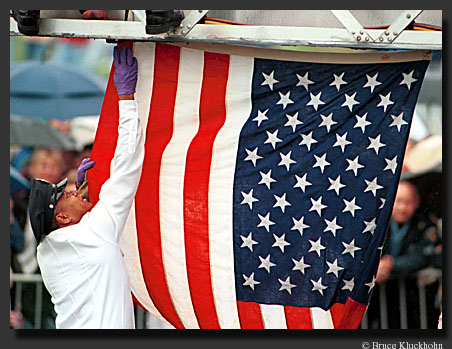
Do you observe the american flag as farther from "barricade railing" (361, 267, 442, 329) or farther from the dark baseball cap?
"barricade railing" (361, 267, 442, 329)

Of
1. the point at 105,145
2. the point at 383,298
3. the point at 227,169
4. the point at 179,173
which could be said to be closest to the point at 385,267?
the point at 383,298

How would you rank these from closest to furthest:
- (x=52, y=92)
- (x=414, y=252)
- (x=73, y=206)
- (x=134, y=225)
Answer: (x=73, y=206), (x=134, y=225), (x=414, y=252), (x=52, y=92)

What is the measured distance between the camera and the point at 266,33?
13.8 feet

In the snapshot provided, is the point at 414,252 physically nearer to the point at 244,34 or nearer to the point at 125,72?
the point at 244,34

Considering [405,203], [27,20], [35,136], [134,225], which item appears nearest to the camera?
[27,20]

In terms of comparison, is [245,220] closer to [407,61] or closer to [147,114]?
[147,114]

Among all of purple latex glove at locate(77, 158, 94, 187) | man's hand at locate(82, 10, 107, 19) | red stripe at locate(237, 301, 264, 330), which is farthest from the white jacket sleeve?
red stripe at locate(237, 301, 264, 330)

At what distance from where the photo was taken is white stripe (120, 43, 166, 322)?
14.9 feet

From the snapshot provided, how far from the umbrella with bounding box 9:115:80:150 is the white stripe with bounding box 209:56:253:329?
2.37 metres

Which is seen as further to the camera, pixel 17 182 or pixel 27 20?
pixel 17 182

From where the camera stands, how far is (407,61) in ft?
14.4

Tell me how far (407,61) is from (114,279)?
204 centimetres

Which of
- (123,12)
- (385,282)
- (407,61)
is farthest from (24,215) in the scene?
(407,61)

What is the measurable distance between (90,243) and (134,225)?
634 millimetres
